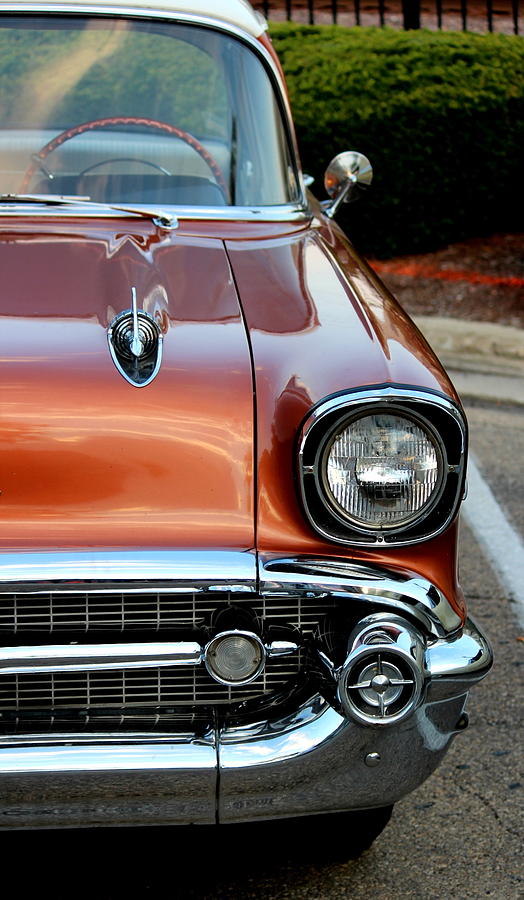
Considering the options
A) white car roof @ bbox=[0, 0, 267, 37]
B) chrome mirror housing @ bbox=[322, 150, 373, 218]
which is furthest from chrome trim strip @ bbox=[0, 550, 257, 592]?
white car roof @ bbox=[0, 0, 267, 37]

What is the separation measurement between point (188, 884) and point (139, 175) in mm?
1765

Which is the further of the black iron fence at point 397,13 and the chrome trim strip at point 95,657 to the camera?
the black iron fence at point 397,13

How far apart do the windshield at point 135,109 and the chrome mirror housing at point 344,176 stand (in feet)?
0.84

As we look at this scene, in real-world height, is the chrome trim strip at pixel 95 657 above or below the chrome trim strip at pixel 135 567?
below

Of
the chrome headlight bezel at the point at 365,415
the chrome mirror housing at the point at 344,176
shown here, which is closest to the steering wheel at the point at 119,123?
the chrome mirror housing at the point at 344,176

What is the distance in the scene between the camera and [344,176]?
3.45 metres

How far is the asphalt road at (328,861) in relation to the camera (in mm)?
2410

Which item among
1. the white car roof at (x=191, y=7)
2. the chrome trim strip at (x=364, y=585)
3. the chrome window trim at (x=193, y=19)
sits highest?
the white car roof at (x=191, y=7)

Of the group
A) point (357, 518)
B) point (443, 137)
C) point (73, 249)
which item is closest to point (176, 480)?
point (357, 518)

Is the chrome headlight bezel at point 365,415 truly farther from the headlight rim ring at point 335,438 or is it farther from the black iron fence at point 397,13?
the black iron fence at point 397,13

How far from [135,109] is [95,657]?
1.88m

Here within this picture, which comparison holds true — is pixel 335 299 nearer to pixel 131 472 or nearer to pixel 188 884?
pixel 131 472

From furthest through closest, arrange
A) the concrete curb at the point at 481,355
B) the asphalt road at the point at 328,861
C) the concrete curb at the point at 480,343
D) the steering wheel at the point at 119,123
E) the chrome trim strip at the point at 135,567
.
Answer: the concrete curb at the point at 480,343 → the concrete curb at the point at 481,355 → the steering wheel at the point at 119,123 → the asphalt road at the point at 328,861 → the chrome trim strip at the point at 135,567

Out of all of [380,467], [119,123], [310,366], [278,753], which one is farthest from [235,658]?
[119,123]
